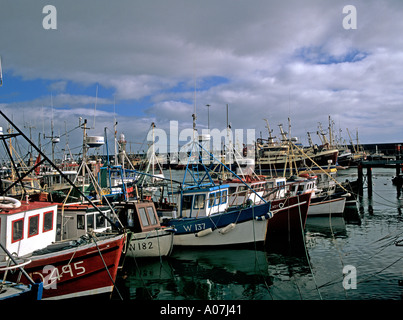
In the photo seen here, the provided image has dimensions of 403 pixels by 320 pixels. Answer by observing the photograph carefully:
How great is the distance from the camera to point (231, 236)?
1744cm

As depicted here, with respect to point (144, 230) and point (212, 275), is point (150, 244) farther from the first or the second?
point (212, 275)

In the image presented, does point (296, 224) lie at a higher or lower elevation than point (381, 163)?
lower

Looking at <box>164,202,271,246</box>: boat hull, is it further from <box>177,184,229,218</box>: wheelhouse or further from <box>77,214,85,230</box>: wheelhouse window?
<box>77,214,85,230</box>: wheelhouse window

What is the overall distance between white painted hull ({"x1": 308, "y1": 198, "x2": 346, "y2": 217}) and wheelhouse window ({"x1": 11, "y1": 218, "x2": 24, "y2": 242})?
22.3 meters

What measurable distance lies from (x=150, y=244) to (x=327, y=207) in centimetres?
1734

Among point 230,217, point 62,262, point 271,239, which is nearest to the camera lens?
point 62,262

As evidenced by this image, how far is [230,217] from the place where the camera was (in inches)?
672

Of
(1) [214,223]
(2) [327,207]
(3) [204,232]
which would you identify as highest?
(1) [214,223]

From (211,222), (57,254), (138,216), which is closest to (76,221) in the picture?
(138,216)

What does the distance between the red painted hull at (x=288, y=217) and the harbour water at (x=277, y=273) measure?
114cm

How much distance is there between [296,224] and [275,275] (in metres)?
6.24

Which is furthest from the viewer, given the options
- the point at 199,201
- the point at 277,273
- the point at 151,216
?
the point at 199,201
